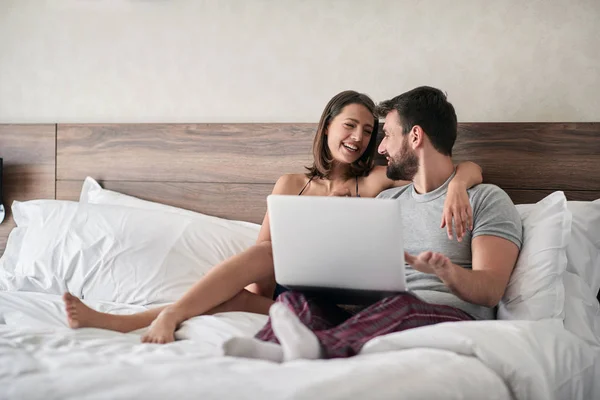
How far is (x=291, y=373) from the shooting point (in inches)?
44.8

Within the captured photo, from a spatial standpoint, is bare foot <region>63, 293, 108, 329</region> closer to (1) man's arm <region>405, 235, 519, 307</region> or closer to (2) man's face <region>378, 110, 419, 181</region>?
(1) man's arm <region>405, 235, 519, 307</region>

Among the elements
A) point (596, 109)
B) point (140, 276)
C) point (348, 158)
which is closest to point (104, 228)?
point (140, 276)

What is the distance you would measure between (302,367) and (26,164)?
215 centimetres

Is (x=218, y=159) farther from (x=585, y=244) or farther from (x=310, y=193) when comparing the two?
(x=585, y=244)

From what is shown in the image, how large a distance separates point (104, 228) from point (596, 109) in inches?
66.8

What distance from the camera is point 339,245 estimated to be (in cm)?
151

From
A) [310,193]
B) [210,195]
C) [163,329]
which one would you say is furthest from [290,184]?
[163,329]

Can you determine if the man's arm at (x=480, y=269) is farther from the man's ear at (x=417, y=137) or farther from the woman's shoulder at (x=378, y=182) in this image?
the woman's shoulder at (x=378, y=182)

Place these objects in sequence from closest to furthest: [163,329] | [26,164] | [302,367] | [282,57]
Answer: [302,367] → [163,329] → [282,57] → [26,164]

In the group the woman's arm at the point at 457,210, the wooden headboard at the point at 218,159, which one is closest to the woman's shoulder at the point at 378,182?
the wooden headboard at the point at 218,159

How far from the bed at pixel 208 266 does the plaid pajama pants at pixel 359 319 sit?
0.07m

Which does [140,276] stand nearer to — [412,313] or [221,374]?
[412,313]

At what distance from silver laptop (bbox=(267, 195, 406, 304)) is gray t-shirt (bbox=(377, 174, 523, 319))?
296 mm

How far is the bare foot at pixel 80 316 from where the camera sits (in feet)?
5.51
